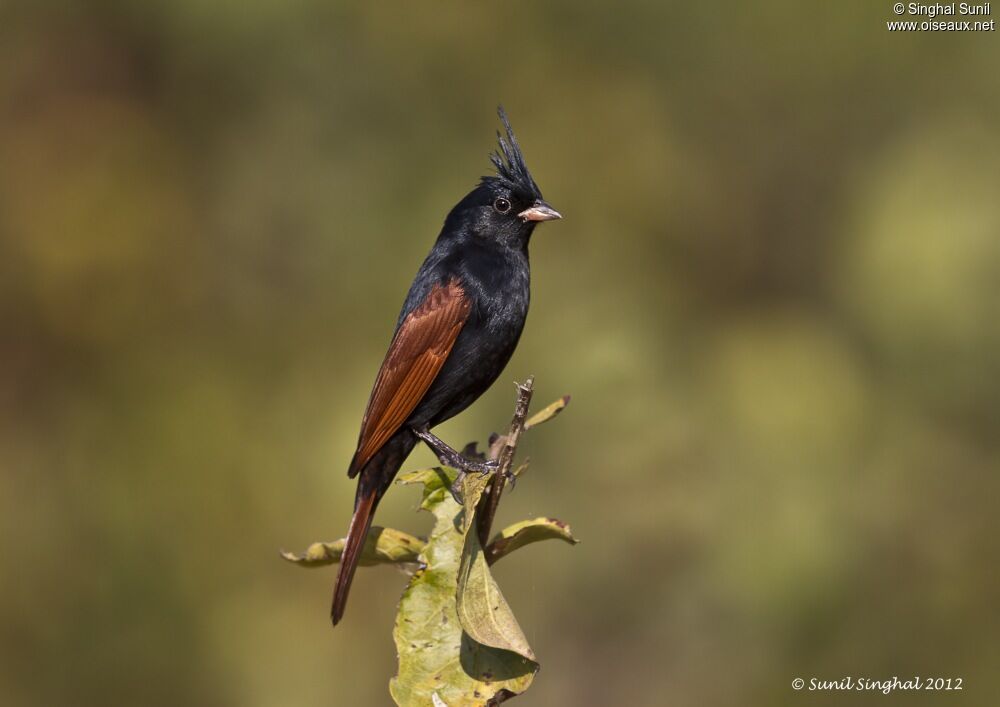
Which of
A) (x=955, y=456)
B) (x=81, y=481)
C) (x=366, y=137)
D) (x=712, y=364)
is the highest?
(x=366, y=137)

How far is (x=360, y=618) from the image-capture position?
Result: 17.0ft

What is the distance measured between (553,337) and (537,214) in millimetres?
1053

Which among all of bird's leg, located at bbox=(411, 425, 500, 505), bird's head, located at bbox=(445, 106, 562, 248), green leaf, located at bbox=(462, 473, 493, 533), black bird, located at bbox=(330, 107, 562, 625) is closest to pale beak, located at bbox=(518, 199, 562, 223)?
bird's head, located at bbox=(445, 106, 562, 248)

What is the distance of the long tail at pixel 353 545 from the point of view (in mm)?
2941

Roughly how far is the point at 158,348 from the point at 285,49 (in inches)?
66.8

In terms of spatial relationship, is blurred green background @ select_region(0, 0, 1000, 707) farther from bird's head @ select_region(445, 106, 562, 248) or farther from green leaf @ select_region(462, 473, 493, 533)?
green leaf @ select_region(462, 473, 493, 533)

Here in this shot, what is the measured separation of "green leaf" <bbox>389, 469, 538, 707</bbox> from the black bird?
900 mm

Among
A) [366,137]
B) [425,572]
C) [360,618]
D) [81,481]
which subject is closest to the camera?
[425,572]

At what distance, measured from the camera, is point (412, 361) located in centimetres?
377

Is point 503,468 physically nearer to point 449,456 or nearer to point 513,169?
point 449,456

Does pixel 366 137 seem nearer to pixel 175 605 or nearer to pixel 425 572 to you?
pixel 175 605

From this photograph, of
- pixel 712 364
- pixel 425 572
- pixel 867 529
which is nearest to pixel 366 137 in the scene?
pixel 712 364

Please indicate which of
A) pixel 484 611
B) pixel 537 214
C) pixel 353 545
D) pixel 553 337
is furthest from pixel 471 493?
pixel 553 337

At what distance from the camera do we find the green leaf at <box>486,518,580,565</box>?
254cm
